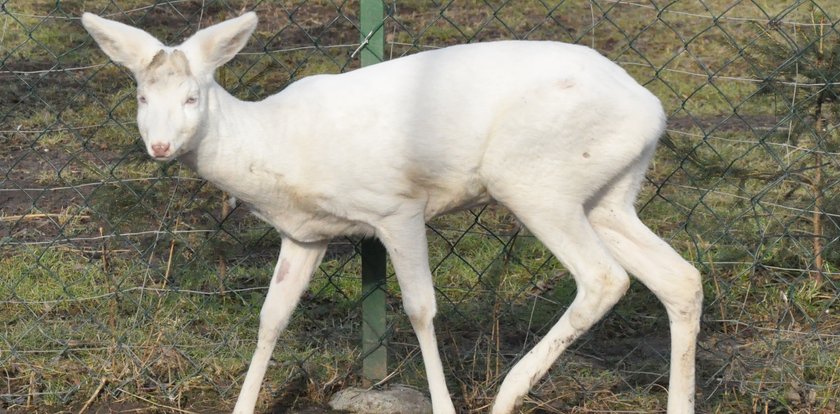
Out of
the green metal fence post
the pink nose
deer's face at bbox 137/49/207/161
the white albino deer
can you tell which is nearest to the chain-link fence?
the green metal fence post

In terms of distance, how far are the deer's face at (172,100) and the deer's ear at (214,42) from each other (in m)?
0.05

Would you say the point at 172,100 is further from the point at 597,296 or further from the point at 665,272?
the point at 665,272

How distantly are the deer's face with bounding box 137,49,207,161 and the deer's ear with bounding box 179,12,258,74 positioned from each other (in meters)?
0.05

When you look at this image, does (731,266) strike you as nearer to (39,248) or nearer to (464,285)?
(464,285)

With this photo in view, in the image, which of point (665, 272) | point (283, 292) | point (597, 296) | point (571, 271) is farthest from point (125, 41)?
point (665, 272)

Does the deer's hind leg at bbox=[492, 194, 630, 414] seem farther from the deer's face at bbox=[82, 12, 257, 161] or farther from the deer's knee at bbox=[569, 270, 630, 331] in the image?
the deer's face at bbox=[82, 12, 257, 161]

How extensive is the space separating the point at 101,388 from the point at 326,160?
50.9 inches

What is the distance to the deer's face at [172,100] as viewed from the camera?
11.8ft

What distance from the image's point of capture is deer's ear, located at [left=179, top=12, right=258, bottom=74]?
3.76 meters

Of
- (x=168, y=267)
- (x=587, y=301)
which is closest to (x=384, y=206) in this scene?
(x=587, y=301)

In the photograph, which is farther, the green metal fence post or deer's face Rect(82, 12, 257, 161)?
the green metal fence post

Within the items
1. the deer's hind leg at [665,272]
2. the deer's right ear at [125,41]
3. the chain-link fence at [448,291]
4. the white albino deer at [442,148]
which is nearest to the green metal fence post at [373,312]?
the chain-link fence at [448,291]

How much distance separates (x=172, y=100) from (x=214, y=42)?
9.8 inches

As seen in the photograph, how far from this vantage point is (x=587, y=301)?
392cm
